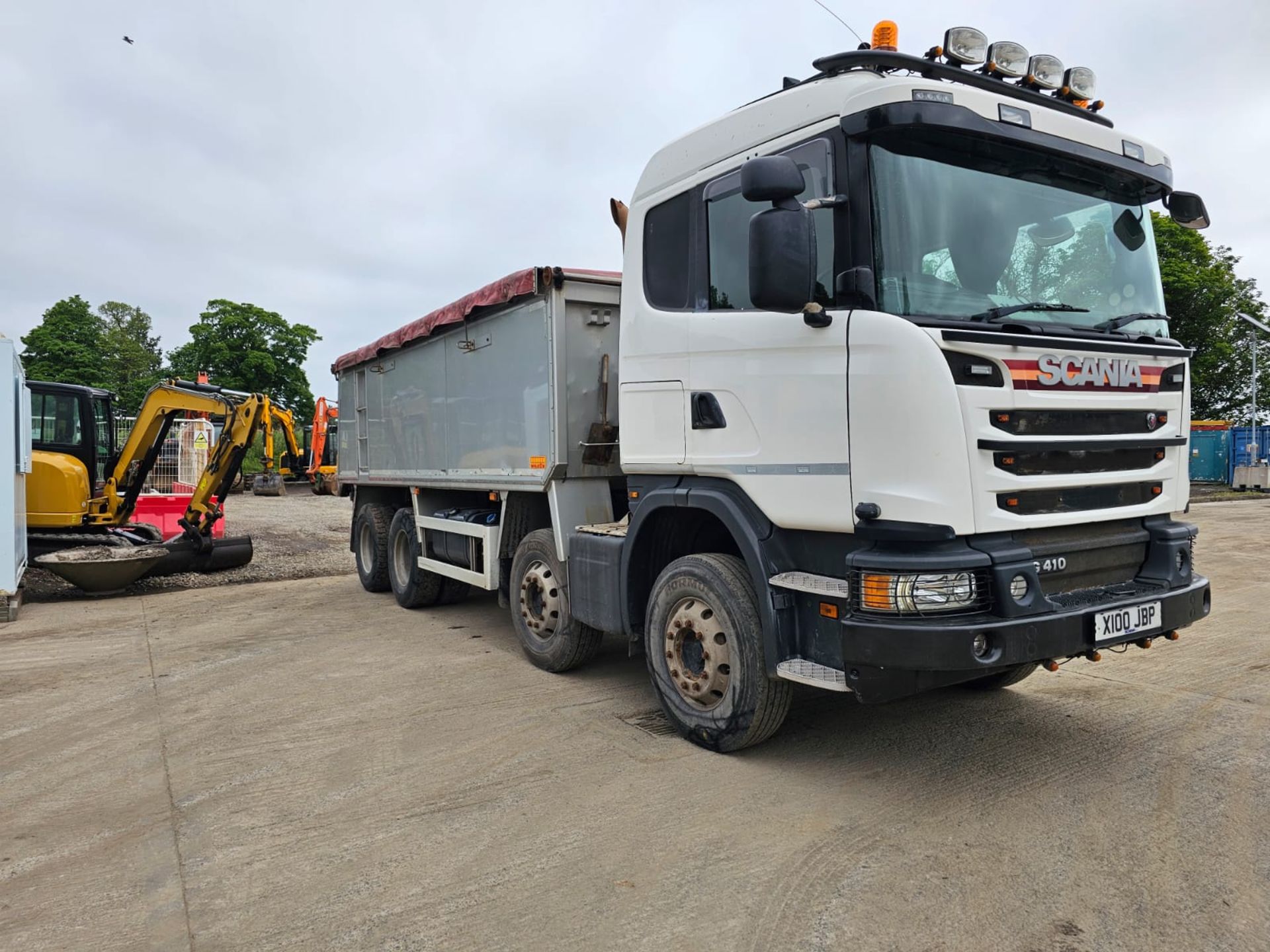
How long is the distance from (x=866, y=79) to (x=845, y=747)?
10.5 feet

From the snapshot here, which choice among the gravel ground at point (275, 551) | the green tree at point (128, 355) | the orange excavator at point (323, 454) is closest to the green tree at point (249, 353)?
the green tree at point (128, 355)

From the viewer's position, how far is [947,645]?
3.40 m

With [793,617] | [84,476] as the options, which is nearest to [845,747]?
[793,617]

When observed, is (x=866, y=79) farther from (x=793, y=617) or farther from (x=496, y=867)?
(x=496, y=867)

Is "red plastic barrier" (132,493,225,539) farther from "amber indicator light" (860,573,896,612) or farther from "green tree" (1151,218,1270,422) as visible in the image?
"green tree" (1151,218,1270,422)

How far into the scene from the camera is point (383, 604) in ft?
31.3

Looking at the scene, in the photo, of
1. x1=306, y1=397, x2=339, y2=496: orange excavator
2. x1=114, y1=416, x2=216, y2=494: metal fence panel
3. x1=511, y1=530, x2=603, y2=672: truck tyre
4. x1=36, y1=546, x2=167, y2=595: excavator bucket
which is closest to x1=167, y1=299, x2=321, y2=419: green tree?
x1=306, y1=397, x2=339, y2=496: orange excavator

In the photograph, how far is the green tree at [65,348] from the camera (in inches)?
2002

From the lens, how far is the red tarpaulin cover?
6.04 m

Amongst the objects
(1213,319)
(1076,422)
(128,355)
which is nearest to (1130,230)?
(1076,422)

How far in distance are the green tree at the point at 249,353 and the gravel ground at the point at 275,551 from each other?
1301 inches

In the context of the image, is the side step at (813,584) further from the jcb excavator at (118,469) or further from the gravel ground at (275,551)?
the gravel ground at (275,551)

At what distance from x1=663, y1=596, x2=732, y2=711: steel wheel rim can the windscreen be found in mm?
1758

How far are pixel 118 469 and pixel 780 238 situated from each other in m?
11.2
